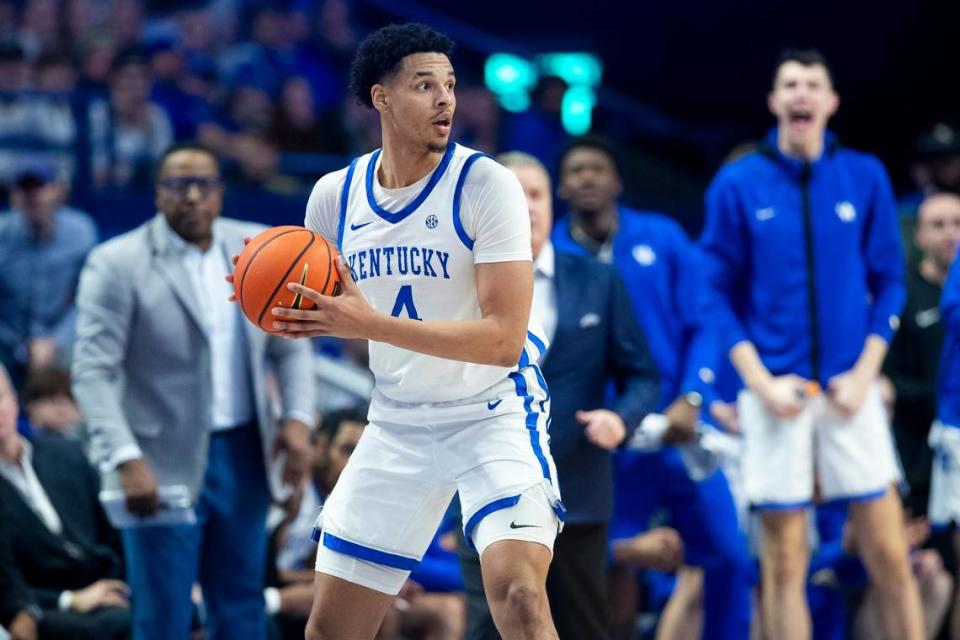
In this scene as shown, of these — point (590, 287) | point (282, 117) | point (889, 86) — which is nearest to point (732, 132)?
point (889, 86)

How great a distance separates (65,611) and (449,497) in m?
2.56

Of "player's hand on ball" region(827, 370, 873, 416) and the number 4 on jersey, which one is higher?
Result: the number 4 on jersey

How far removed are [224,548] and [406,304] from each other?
2018mm

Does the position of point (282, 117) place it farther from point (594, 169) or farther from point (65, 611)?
point (65, 611)

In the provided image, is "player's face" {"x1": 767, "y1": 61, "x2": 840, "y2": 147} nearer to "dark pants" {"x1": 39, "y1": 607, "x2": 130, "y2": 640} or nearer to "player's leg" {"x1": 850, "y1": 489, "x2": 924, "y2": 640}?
"player's leg" {"x1": 850, "y1": 489, "x2": 924, "y2": 640}

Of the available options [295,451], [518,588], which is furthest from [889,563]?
[518,588]

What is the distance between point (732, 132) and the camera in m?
14.4

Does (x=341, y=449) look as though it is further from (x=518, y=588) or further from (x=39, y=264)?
(x=518, y=588)

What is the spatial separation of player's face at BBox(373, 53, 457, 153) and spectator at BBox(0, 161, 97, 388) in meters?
4.97

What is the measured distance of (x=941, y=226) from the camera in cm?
775

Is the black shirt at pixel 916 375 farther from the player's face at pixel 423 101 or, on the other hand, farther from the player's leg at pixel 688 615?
the player's face at pixel 423 101

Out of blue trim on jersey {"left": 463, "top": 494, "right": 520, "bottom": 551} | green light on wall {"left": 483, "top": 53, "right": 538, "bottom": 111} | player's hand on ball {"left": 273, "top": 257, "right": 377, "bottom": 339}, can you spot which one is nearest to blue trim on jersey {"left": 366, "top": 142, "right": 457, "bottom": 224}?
player's hand on ball {"left": 273, "top": 257, "right": 377, "bottom": 339}

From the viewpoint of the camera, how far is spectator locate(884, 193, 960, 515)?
26.8 ft

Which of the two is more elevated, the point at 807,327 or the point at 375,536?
the point at 807,327
